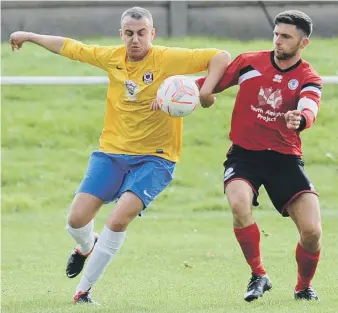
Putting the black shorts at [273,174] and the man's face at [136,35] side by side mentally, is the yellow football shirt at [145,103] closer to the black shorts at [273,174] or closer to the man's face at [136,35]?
the man's face at [136,35]

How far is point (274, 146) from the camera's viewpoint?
7941 millimetres

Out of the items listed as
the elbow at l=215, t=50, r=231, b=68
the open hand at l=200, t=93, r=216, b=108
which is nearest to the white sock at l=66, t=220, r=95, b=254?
the open hand at l=200, t=93, r=216, b=108

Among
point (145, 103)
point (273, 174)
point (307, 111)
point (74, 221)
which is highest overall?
point (307, 111)

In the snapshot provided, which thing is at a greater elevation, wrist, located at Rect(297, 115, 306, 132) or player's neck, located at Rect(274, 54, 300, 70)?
player's neck, located at Rect(274, 54, 300, 70)

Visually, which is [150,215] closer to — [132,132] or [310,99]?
[132,132]

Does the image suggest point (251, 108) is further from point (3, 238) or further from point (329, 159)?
Answer: point (329, 159)

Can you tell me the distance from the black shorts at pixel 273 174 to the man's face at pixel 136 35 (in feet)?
3.66

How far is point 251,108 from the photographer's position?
796 centimetres

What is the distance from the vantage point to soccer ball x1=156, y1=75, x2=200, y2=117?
26.0 ft

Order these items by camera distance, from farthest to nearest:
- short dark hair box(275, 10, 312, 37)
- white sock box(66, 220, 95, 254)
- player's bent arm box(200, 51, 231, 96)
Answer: white sock box(66, 220, 95, 254) < player's bent arm box(200, 51, 231, 96) < short dark hair box(275, 10, 312, 37)

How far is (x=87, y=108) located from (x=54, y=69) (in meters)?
1.59

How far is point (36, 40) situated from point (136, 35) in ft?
2.84

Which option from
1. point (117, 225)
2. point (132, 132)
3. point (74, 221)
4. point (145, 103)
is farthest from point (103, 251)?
point (145, 103)

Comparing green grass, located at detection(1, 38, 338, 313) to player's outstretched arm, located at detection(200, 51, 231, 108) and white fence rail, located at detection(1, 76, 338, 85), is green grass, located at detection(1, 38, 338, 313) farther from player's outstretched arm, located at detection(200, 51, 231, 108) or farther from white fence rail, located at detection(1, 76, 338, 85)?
white fence rail, located at detection(1, 76, 338, 85)
